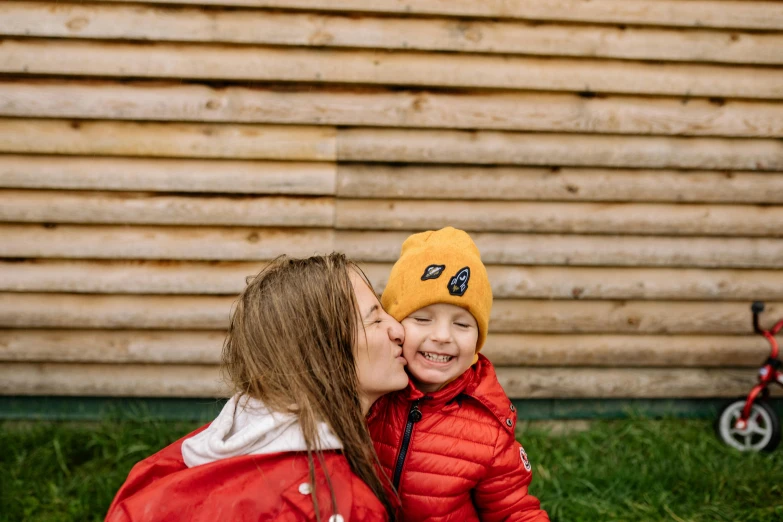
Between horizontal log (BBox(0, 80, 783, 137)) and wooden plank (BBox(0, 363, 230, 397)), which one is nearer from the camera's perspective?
horizontal log (BBox(0, 80, 783, 137))

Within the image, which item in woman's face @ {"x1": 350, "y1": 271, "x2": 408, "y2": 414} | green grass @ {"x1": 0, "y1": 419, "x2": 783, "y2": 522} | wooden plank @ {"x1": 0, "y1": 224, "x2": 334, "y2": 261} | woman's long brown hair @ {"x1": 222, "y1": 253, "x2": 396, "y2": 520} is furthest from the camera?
wooden plank @ {"x1": 0, "y1": 224, "x2": 334, "y2": 261}

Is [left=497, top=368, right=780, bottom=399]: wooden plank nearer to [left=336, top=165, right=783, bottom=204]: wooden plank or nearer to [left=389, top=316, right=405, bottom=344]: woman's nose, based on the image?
[left=336, top=165, right=783, bottom=204]: wooden plank

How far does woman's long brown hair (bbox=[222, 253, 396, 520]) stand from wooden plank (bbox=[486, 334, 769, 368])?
1938 mm

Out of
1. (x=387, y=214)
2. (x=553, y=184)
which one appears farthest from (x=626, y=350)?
(x=387, y=214)

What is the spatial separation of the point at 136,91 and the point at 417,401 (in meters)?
2.18

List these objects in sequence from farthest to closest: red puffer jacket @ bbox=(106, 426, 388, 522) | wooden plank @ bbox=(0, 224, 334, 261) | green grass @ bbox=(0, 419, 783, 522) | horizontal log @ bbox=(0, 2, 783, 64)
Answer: wooden plank @ bbox=(0, 224, 334, 261) → horizontal log @ bbox=(0, 2, 783, 64) → green grass @ bbox=(0, 419, 783, 522) → red puffer jacket @ bbox=(106, 426, 388, 522)

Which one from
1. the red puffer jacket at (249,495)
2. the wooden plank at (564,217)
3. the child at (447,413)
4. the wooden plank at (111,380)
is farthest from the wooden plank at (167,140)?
the red puffer jacket at (249,495)

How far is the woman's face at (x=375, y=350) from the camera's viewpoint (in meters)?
1.75

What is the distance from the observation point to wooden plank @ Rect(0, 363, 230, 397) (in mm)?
3424

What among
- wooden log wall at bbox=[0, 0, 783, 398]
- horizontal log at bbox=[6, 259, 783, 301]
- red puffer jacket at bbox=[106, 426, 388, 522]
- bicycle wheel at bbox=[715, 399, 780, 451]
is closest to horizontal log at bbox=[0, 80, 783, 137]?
wooden log wall at bbox=[0, 0, 783, 398]

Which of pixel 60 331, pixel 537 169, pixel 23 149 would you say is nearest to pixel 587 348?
pixel 537 169

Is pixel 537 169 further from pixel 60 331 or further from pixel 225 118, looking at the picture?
pixel 60 331

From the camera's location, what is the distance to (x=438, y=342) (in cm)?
181

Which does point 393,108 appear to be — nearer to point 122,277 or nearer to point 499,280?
point 499,280
